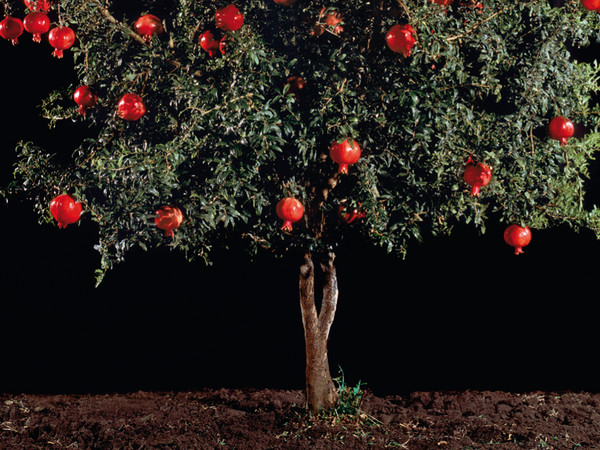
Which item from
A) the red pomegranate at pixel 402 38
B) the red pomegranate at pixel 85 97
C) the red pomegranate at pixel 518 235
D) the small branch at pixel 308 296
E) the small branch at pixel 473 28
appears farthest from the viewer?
the small branch at pixel 308 296

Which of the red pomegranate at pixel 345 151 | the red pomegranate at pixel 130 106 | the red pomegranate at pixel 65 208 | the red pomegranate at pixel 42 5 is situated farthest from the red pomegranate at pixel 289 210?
the red pomegranate at pixel 42 5

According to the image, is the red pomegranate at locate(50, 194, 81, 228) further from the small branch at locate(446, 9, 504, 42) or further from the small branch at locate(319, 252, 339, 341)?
the small branch at locate(446, 9, 504, 42)

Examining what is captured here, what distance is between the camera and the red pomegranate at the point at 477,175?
4.17m

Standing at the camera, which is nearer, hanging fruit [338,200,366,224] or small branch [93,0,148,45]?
small branch [93,0,148,45]

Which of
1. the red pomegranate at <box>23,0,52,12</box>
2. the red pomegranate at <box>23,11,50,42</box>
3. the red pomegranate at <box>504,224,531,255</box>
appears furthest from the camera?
the red pomegranate at <box>504,224,531,255</box>

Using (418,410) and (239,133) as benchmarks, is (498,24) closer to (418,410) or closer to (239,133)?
(239,133)

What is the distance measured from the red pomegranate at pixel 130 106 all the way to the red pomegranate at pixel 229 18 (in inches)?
27.5

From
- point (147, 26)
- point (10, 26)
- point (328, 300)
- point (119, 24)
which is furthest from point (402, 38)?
point (10, 26)

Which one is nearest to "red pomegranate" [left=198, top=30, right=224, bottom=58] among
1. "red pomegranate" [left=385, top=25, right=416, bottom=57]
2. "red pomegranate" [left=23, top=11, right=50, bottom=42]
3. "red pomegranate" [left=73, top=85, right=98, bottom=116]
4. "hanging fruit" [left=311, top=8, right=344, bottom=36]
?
"hanging fruit" [left=311, top=8, right=344, bottom=36]

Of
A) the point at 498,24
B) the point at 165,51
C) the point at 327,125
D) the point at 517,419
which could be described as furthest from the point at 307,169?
the point at 517,419

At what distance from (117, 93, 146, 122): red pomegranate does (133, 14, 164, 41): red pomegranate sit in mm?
529

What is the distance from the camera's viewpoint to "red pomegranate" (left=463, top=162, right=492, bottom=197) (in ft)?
13.7

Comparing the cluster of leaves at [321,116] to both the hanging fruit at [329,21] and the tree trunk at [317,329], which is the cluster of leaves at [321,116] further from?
the tree trunk at [317,329]

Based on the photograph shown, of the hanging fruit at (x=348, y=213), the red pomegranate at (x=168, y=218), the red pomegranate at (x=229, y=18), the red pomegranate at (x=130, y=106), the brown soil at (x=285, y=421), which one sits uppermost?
the red pomegranate at (x=229, y=18)
